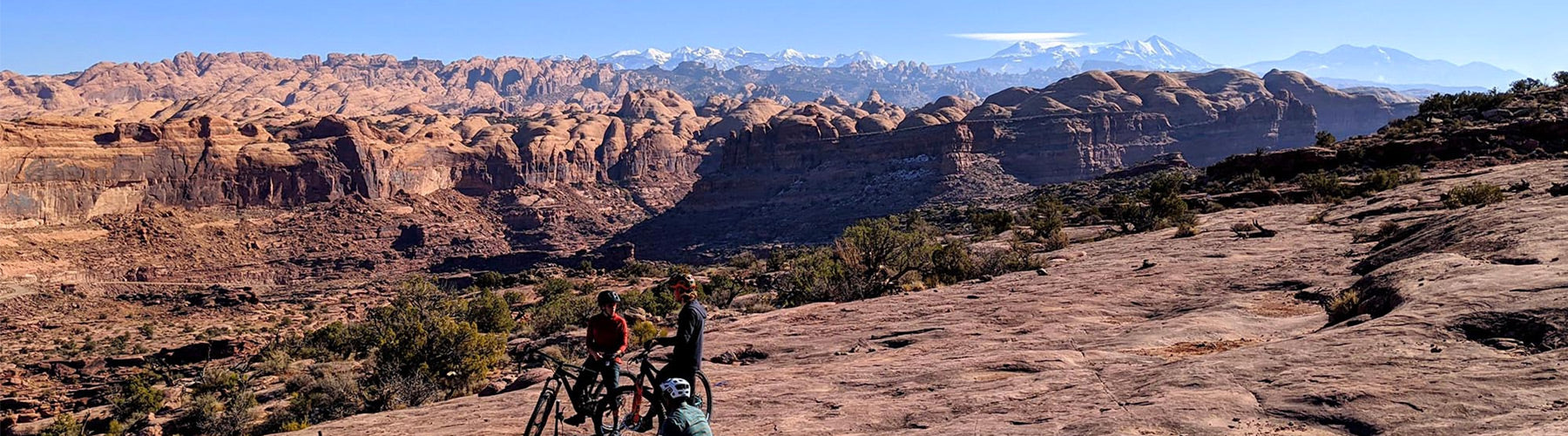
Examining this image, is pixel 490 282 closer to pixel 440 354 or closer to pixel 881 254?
pixel 881 254

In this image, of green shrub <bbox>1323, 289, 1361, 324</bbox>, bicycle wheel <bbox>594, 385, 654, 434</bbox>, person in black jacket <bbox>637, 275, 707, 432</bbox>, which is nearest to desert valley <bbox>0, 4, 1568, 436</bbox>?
green shrub <bbox>1323, 289, 1361, 324</bbox>

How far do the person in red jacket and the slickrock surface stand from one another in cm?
147

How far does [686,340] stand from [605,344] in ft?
2.26

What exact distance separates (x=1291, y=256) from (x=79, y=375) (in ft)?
125

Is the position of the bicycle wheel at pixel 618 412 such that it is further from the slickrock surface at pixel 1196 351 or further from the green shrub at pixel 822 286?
the green shrub at pixel 822 286

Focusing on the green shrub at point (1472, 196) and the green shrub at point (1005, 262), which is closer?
the green shrub at point (1472, 196)

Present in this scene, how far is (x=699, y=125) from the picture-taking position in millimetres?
175250

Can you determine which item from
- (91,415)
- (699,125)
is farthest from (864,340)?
(699,125)

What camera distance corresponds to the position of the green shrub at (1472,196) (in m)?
17.6

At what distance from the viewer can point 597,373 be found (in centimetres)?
684

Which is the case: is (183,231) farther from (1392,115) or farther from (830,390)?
(1392,115)

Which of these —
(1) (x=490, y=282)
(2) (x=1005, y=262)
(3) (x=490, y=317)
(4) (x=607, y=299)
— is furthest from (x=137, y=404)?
(1) (x=490, y=282)

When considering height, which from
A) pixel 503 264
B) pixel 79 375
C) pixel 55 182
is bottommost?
pixel 503 264

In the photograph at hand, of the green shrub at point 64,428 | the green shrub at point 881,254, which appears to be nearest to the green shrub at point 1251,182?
the green shrub at point 881,254
